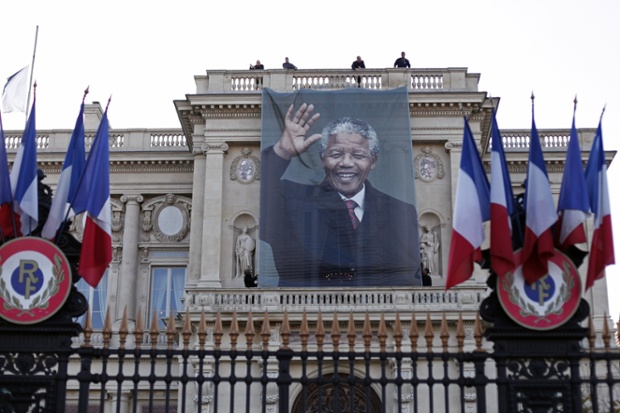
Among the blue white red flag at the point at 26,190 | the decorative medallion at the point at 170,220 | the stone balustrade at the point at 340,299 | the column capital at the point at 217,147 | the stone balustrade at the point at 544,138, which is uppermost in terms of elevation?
the stone balustrade at the point at 544,138

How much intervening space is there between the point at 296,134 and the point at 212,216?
160 inches

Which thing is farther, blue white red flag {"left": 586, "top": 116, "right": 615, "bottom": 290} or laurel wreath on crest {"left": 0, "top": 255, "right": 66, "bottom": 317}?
blue white red flag {"left": 586, "top": 116, "right": 615, "bottom": 290}

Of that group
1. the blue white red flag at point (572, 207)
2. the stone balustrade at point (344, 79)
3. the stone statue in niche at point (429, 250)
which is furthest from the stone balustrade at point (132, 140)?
the blue white red flag at point (572, 207)

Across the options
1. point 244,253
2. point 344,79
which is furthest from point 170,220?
point 344,79

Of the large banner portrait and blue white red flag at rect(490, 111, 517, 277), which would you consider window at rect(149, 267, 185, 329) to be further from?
blue white red flag at rect(490, 111, 517, 277)

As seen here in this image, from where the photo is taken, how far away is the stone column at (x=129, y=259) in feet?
124

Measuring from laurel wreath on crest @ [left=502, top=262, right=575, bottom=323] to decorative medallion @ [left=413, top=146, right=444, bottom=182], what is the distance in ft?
75.8

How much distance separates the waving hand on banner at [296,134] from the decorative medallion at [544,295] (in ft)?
73.4

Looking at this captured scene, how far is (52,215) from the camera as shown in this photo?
12703mm

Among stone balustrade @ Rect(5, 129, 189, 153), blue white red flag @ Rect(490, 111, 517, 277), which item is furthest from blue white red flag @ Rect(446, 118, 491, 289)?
stone balustrade @ Rect(5, 129, 189, 153)

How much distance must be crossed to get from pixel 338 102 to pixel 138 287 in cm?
1067

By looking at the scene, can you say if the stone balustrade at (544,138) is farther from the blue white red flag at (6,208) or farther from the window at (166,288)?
the blue white red flag at (6,208)

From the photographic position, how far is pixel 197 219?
3525 centimetres

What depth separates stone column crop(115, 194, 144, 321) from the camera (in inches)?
1484
